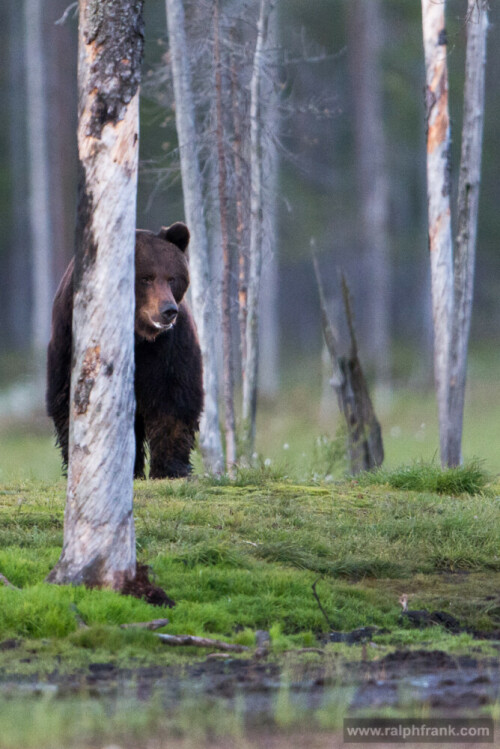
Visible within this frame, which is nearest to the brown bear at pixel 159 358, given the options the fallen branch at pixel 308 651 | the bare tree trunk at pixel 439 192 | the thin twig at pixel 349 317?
the thin twig at pixel 349 317

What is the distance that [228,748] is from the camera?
3604mm

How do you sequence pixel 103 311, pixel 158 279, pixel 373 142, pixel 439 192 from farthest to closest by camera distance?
1. pixel 373 142
2. pixel 439 192
3. pixel 158 279
4. pixel 103 311

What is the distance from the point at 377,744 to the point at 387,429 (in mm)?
20947

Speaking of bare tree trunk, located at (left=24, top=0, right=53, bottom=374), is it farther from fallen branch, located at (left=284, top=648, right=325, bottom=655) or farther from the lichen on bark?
fallen branch, located at (left=284, top=648, right=325, bottom=655)

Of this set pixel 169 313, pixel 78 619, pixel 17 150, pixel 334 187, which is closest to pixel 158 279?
pixel 169 313

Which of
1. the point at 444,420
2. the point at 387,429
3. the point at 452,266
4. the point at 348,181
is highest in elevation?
the point at 348,181

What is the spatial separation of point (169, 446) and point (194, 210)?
10.8 ft

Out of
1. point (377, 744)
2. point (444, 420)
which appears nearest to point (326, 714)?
point (377, 744)

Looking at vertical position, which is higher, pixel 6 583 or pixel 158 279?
pixel 158 279

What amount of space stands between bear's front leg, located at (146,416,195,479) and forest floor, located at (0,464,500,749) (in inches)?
26.4

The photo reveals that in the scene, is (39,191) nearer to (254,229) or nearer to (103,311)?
(254,229)

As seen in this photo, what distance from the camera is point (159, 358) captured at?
908 centimetres

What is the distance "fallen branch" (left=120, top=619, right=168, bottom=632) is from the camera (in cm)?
521

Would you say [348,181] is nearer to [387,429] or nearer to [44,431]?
[387,429]
